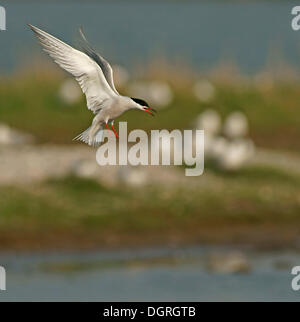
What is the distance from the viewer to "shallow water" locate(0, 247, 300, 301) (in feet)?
47.8

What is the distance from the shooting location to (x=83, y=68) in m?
6.57

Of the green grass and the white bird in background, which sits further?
the green grass

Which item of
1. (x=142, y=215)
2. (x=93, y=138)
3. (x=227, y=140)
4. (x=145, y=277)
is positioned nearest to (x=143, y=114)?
(x=227, y=140)

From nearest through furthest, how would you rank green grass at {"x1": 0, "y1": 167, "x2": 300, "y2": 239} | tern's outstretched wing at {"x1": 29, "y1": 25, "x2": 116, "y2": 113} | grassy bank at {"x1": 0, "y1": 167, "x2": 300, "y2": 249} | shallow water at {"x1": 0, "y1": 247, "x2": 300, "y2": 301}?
tern's outstretched wing at {"x1": 29, "y1": 25, "x2": 116, "y2": 113} → shallow water at {"x1": 0, "y1": 247, "x2": 300, "y2": 301} → grassy bank at {"x1": 0, "y1": 167, "x2": 300, "y2": 249} → green grass at {"x1": 0, "y1": 167, "x2": 300, "y2": 239}

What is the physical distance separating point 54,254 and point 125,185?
2857 millimetres

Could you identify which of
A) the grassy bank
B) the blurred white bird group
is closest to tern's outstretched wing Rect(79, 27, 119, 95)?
the grassy bank

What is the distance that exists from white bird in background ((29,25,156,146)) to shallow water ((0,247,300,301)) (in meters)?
7.92

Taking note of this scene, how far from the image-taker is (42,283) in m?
15.2

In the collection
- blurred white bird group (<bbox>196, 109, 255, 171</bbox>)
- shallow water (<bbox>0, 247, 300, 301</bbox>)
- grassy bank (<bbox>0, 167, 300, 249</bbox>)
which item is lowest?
shallow water (<bbox>0, 247, 300, 301</bbox>)

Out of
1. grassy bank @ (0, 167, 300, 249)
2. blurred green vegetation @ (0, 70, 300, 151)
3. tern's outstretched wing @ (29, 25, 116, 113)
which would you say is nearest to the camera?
tern's outstretched wing @ (29, 25, 116, 113)

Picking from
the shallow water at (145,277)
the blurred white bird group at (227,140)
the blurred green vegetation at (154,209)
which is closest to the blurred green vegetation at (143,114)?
the blurred white bird group at (227,140)

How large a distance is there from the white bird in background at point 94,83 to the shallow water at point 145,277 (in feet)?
26.0

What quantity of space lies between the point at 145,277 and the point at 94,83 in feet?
30.9

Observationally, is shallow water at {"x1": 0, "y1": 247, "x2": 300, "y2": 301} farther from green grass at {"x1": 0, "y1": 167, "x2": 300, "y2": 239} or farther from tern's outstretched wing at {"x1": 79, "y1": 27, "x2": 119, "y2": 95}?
tern's outstretched wing at {"x1": 79, "y1": 27, "x2": 119, "y2": 95}
